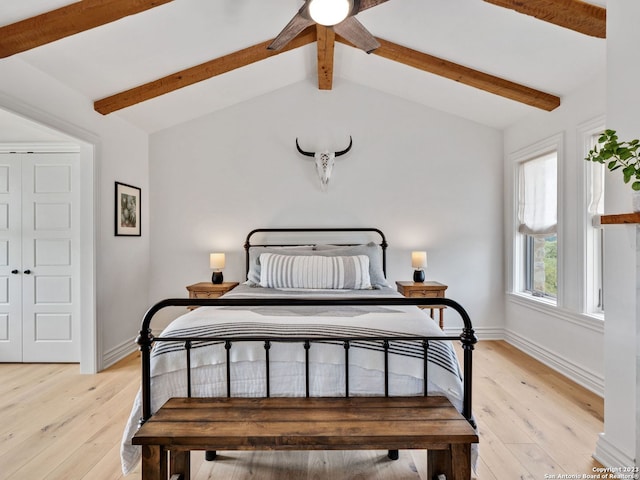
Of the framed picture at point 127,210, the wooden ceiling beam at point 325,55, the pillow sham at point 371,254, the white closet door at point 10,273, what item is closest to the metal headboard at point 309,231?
the pillow sham at point 371,254

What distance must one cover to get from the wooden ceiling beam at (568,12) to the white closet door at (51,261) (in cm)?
404

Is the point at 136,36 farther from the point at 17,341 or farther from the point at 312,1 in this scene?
the point at 17,341

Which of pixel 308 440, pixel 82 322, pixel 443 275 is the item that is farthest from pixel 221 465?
pixel 443 275

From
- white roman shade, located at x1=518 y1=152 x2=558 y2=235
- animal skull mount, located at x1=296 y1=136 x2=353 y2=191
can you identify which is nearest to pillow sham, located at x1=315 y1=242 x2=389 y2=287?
animal skull mount, located at x1=296 y1=136 x2=353 y2=191

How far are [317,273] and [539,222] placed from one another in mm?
2348

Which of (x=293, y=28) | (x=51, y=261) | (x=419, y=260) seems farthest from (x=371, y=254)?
(x=51, y=261)

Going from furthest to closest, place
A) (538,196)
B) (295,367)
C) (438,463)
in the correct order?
(538,196) → (295,367) → (438,463)

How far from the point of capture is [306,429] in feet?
4.58

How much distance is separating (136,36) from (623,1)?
3.10 meters

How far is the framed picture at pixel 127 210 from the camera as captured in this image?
12.1 feet

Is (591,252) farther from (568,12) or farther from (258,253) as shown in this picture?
(258,253)

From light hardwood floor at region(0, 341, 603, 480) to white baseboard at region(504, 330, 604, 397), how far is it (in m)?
0.08

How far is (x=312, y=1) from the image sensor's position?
2.05 meters

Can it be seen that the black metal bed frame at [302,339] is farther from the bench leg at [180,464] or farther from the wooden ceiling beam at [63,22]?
the wooden ceiling beam at [63,22]
